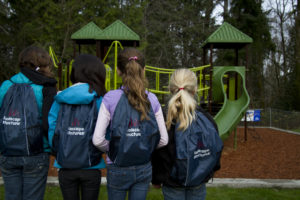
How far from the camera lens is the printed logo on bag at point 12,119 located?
7.41 feet

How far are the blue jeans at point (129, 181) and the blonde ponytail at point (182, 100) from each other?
17.3 inches

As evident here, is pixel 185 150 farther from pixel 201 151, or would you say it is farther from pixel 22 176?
pixel 22 176

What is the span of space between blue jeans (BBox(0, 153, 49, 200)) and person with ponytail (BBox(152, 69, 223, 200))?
1032 millimetres

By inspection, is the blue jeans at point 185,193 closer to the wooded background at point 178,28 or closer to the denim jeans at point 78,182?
the denim jeans at point 78,182

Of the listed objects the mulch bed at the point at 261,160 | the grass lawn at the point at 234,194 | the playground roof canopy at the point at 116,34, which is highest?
the playground roof canopy at the point at 116,34

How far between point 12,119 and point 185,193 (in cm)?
162

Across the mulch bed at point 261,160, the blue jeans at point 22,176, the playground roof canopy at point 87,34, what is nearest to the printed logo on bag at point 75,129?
the blue jeans at point 22,176

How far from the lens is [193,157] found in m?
2.15

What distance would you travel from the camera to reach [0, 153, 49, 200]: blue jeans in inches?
89.3

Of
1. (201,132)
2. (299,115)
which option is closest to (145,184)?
(201,132)

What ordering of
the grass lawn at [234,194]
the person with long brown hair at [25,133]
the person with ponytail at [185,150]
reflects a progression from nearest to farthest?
1. the person with ponytail at [185,150]
2. the person with long brown hair at [25,133]
3. the grass lawn at [234,194]

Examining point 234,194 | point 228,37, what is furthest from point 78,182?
point 228,37

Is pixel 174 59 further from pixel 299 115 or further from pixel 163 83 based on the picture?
pixel 299 115

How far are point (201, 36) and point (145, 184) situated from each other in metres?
19.0
